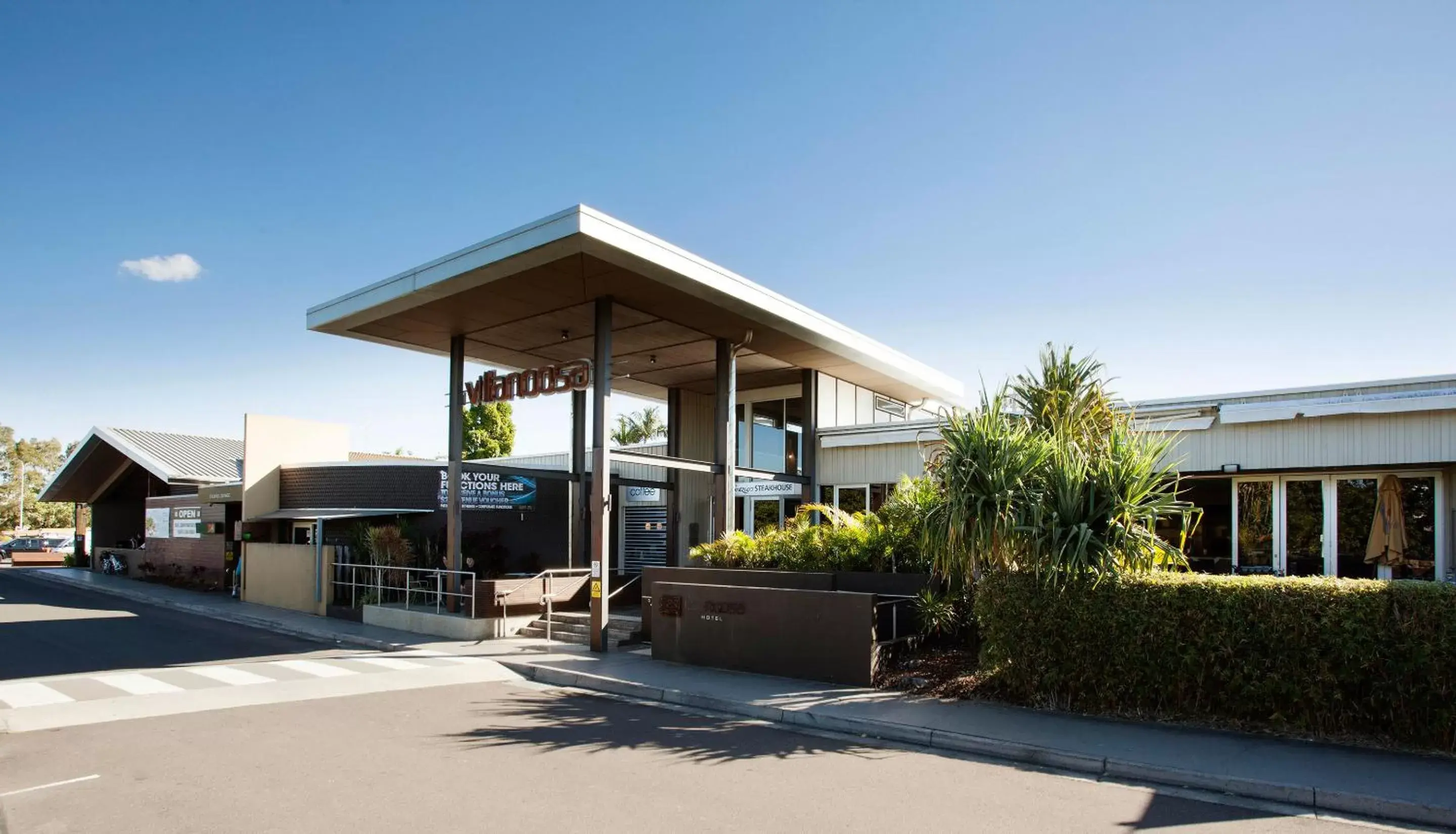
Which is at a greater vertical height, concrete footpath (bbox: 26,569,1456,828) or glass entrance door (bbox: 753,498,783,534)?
glass entrance door (bbox: 753,498,783,534)

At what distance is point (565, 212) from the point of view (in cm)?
1221

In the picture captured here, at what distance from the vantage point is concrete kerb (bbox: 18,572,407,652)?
53.1ft

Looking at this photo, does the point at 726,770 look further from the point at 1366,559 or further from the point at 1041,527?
the point at 1366,559

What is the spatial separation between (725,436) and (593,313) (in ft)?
11.6

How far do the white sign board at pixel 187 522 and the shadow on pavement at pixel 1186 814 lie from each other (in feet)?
97.2

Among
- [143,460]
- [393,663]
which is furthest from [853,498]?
[143,460]

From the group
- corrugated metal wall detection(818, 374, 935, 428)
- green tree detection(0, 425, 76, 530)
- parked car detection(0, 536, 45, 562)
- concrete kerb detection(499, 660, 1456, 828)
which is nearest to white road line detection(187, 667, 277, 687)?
concrete kerb detection(499, 660, 1456, 828)

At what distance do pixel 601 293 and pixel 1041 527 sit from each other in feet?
27.2

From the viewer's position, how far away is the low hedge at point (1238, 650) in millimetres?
7680

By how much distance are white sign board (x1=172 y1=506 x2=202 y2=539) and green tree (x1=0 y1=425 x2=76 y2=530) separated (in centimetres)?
5016

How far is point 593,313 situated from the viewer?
16.2 meters

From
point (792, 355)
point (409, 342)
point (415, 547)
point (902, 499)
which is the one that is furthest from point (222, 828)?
point (415, 547)

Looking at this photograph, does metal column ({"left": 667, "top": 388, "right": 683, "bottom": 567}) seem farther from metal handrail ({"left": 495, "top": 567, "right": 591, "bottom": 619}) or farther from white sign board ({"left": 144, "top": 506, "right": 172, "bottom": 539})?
white sign board ({"left": 144, "top": 506, "right": 172, "bottom": 539})

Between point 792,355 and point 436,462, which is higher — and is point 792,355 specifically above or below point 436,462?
above
